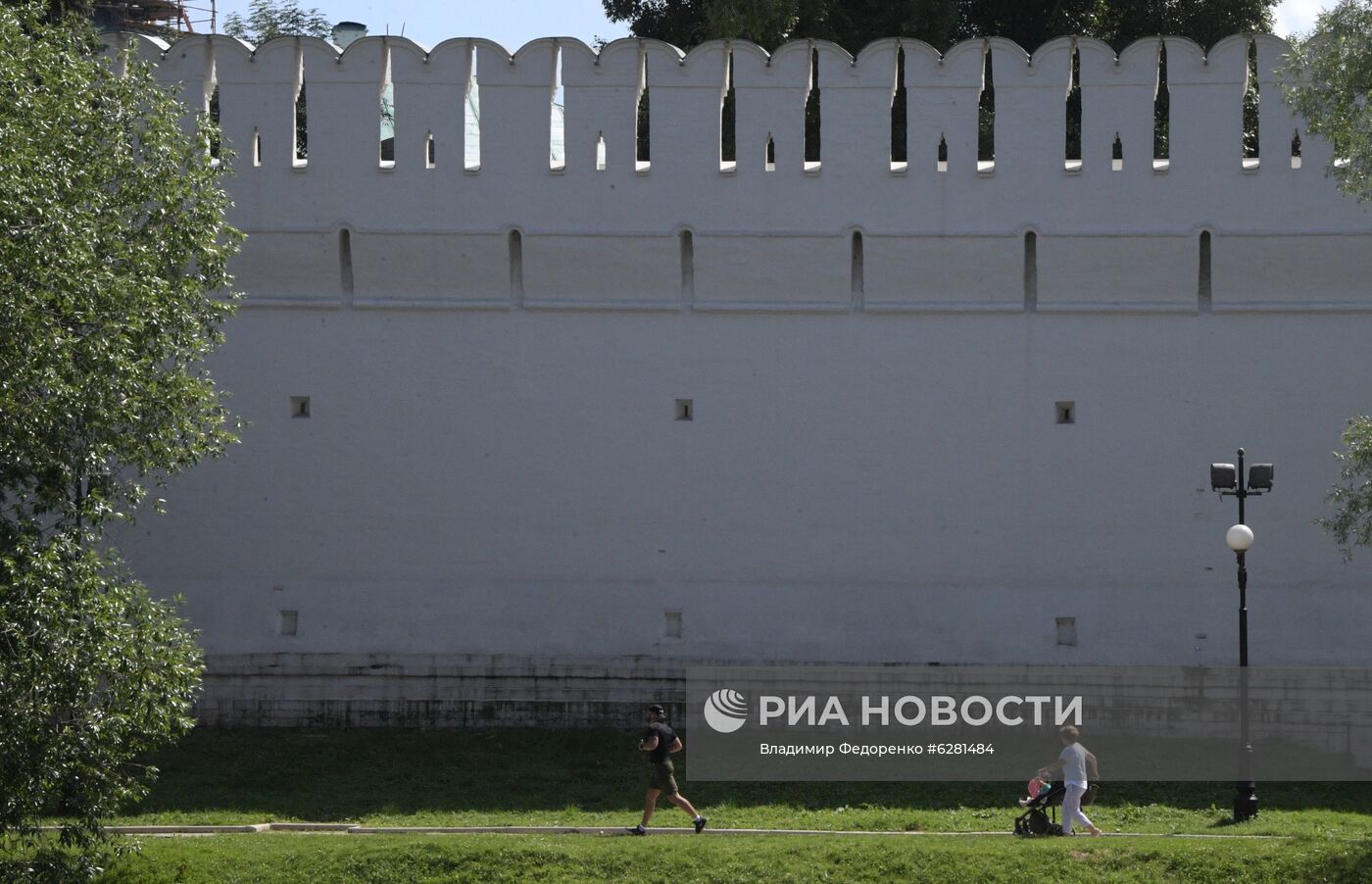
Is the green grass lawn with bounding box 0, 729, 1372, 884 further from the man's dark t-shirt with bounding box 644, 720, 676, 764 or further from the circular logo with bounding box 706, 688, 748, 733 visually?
the circular logo with bounding box 706, 688, 748, 733

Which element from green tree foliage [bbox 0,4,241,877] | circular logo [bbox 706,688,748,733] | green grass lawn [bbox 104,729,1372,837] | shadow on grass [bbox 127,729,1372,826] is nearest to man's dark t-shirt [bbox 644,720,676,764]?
green grass lawn [bbox 104,729,1372,837]

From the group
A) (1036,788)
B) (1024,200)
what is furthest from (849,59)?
(1036,788)

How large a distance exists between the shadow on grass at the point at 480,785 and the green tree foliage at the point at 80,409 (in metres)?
2.58

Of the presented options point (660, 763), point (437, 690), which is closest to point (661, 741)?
point (660, 763)

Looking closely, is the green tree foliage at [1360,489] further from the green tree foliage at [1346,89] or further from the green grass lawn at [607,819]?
the green grass lawn at [607,819]

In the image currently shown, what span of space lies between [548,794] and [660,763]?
2134 mm

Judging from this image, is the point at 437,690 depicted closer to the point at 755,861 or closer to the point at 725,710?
the point at 725,710

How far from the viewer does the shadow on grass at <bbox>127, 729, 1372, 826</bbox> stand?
15.0m

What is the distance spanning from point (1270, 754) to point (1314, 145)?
5.53m

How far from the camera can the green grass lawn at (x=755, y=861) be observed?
12.9 m

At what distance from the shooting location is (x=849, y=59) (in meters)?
17.6

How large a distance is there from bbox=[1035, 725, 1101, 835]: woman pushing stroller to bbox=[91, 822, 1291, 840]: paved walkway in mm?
284

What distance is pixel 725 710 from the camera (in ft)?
56.3

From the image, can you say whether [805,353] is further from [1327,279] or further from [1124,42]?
[1124,42]
